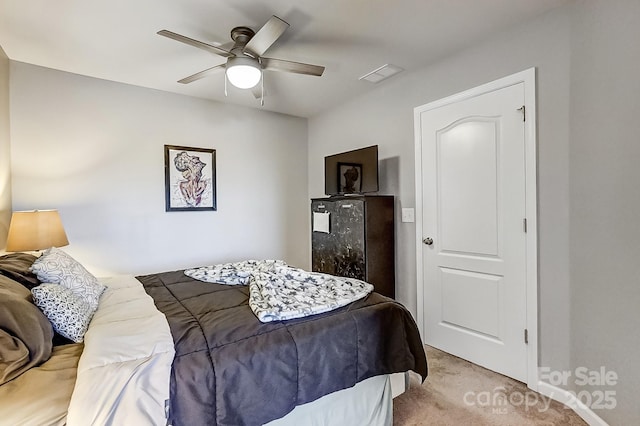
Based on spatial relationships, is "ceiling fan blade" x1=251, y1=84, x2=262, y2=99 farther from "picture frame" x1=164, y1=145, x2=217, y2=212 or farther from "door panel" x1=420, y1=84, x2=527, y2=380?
"door panel" x1=420, y1=84, x2=527, y2=380

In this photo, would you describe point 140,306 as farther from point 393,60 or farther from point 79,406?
point 393,60

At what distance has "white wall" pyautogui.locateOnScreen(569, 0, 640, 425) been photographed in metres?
1.52

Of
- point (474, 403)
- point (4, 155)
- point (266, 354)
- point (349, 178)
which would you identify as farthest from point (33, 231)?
point (474, 403)

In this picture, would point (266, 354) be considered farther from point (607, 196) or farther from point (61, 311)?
point (607, 196)

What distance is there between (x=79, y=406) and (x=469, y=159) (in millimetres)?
2611

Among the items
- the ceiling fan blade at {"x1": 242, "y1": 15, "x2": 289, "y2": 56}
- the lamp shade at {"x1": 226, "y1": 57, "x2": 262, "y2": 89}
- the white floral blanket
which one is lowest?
the white floral blanket

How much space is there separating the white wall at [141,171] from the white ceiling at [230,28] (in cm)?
31

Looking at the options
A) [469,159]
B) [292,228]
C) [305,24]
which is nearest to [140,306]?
[305,24]

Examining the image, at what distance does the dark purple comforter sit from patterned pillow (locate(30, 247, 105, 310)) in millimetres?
338

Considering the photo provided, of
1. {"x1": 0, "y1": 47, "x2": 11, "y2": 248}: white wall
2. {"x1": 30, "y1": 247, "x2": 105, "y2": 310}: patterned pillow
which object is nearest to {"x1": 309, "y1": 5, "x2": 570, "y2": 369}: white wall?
{"x1": 30, "y1": 247, "x2": 105, "y2": 310}: patterned pillow

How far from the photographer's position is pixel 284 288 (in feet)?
6.12

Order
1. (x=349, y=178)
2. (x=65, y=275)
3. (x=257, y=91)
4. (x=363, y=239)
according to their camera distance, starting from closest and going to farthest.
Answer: (x=65, y=275) → (x=257, y=91) → (x=363, y=239) → (x=349, y=178)

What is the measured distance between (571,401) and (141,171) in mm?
3842

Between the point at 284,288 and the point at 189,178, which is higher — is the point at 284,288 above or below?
below
